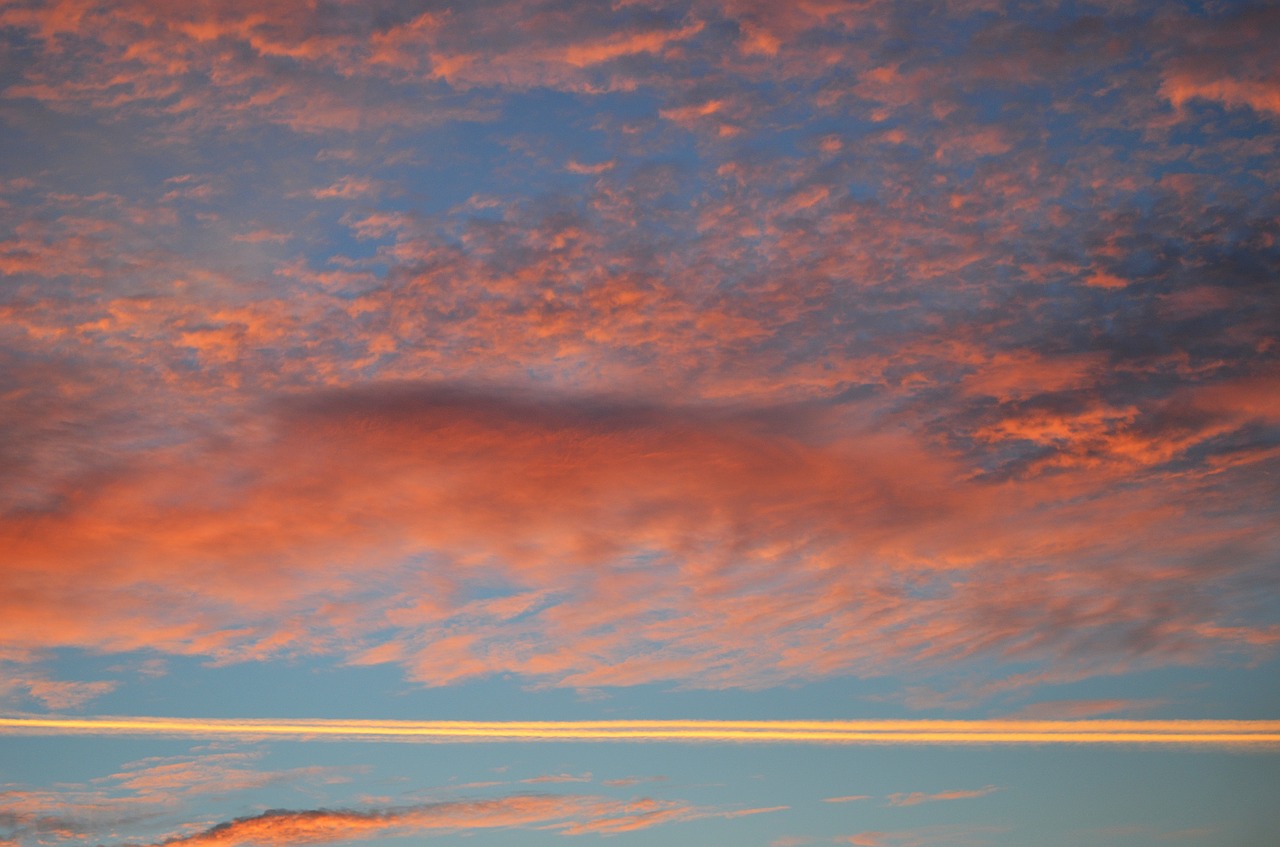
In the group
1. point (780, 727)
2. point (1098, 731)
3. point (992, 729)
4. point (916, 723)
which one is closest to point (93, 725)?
point (780, 727)

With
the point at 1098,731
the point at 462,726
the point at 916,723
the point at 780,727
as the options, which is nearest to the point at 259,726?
the point at 462,726

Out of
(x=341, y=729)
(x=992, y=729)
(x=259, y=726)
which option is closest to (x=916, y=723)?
(x=992, y=729)

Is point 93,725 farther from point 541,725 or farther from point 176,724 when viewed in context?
point 541,725

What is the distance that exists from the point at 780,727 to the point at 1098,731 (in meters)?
17.3

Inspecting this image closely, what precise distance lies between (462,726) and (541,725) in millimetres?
4204

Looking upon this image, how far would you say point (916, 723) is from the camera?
66062 millimetres

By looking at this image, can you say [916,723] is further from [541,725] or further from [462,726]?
[462,726]

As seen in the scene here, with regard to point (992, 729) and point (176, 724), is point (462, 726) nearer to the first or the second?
point (176, 724)

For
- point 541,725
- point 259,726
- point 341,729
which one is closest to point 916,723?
point 541,725

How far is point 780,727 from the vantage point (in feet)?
222

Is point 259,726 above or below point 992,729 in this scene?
above

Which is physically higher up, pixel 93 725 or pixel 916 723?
pixel 93 725

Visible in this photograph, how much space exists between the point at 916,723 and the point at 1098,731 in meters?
10.1

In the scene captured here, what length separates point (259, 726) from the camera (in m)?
68.4
